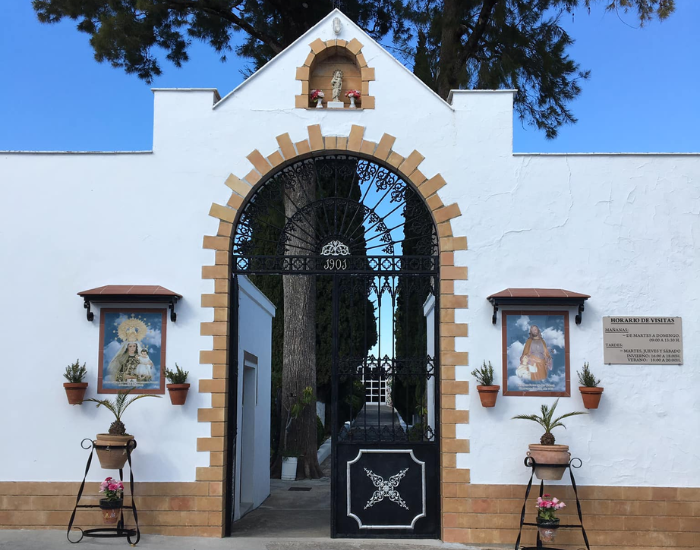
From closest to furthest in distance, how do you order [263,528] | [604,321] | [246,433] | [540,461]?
[540,461] → [604,321] → [263,528] → [246,433]

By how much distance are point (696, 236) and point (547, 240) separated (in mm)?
A: 1477

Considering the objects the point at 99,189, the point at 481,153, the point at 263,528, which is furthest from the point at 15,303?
the point at 481,153

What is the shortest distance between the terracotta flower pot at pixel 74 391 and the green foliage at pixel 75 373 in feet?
0.17

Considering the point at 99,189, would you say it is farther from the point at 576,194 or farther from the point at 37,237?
the point at 576,194

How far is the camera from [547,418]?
721 cm

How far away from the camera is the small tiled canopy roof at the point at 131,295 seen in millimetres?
7340

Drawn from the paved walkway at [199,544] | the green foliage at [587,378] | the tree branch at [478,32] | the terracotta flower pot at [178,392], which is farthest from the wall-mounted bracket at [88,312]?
the tree branch at [478,32]

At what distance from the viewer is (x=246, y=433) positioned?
1016 centimetres

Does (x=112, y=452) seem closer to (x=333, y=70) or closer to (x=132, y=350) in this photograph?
(x=132, y=350)

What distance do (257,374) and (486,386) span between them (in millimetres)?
4460

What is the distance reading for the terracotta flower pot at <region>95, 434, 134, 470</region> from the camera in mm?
7016

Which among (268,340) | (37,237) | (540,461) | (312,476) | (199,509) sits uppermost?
(37,237)

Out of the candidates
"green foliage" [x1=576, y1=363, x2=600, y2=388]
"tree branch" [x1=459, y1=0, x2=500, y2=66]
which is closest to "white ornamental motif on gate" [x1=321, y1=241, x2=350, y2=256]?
"green foliage" [x1=576, y1=363, x2=600, y2=388]

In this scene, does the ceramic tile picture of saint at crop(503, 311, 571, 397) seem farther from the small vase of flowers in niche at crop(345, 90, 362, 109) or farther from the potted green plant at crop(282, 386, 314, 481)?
the potted green plant at crop(282, 386, 314, 481)
